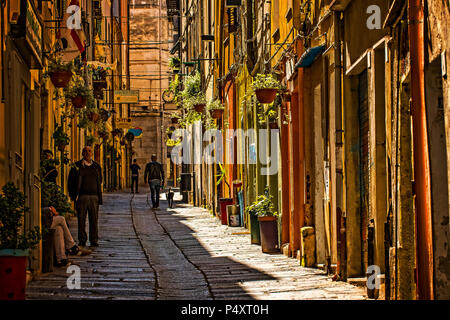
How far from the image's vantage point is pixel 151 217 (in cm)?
2438

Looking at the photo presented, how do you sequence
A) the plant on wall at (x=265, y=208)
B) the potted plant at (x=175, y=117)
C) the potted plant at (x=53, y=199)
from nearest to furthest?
the potted plant at (x=53, y=199) → the plant on wall at (x=265, y=208) → the potted plant at (x=175, y=117)

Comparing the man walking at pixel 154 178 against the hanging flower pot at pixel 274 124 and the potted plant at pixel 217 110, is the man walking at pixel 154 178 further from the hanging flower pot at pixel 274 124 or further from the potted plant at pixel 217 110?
the hanging flower pot at pixel 274 124

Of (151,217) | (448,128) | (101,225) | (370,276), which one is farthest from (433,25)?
(151,217)

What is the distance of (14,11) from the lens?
Answer: 33.9 ft

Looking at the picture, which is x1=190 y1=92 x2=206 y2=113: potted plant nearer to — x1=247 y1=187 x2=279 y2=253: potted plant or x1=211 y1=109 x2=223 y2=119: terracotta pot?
x1=211 y1=109 x2=223 y2=119: terracotta pot

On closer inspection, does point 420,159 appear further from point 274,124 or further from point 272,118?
point 272,118

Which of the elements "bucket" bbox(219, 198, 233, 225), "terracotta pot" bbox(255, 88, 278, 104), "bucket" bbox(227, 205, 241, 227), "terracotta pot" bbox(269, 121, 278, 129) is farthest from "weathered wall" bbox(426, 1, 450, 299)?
"bucket" bbox(219, 198, 233, 225)

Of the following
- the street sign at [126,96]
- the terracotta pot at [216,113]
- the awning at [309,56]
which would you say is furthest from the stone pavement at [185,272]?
the street sign at [126,96]

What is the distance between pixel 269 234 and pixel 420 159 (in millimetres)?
7738

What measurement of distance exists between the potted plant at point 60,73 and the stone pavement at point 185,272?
2969 millimetres

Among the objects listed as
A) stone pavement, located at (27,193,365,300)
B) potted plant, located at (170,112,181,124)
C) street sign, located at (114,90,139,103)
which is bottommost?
stone pavement, located at (27,193,365,300)

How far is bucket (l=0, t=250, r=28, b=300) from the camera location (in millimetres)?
7512

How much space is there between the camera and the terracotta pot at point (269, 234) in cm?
1488

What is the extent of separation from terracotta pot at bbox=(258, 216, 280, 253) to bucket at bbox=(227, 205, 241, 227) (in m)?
5.81
